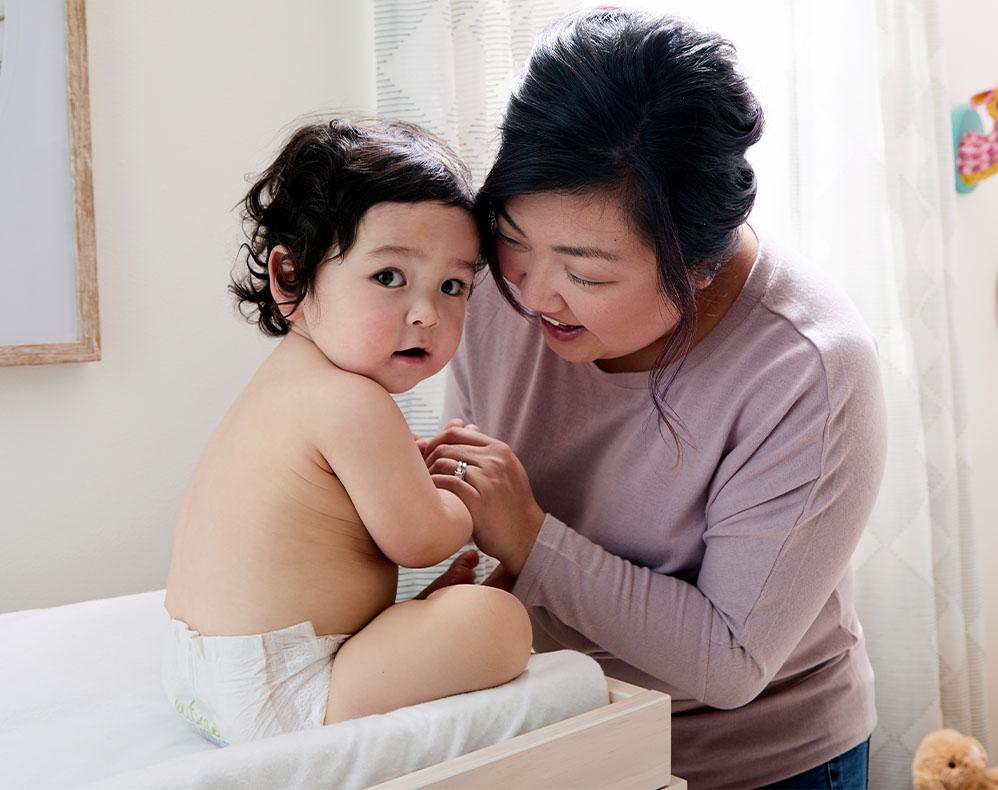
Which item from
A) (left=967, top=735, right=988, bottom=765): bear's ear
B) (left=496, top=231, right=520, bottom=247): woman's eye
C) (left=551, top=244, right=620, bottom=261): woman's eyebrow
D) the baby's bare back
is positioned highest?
(left=496, top=231, right=520, bottom=247): woman's eye

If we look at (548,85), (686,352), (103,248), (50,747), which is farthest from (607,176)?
(103,248)

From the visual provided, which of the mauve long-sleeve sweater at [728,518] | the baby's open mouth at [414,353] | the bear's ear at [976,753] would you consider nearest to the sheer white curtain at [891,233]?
the bear's ear at [976,753]

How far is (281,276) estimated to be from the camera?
109cm

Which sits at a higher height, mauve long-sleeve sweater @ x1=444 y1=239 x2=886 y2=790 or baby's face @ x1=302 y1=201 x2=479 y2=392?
baby's face @ x1=302 y1=201 x2=479 y2=392

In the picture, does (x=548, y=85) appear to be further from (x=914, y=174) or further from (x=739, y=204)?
(x=914, y=174)

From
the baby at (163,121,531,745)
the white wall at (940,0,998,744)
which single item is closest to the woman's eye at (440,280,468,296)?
the baby at (163,121,531,745)

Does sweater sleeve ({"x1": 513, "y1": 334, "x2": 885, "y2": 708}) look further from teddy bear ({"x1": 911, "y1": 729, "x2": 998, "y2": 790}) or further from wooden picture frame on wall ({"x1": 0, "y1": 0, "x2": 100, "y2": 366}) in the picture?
wooden picture frame on wall ({"x1": 0, "y1": 0, "x2": 100, "y2": 366})

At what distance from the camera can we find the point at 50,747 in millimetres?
992

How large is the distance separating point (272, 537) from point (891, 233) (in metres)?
1.46

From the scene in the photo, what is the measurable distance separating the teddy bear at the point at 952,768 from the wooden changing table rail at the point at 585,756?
3.34ft

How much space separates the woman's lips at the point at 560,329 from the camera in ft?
3.72

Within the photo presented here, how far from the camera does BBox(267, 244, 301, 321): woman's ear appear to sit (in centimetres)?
108

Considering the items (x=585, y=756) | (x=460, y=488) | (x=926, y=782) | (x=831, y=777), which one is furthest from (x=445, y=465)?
(x=926, y=782)

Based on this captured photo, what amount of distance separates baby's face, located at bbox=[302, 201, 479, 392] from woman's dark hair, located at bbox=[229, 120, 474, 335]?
1 centimetres
